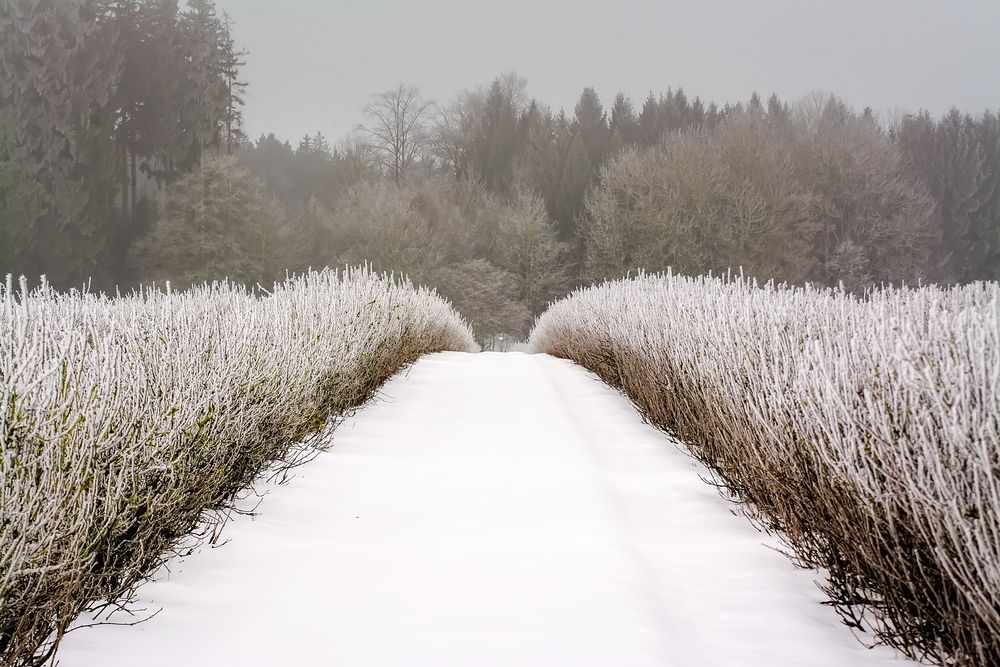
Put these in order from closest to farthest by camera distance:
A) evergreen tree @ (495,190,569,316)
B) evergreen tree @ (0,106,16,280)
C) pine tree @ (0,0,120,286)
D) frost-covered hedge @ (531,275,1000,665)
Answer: frost-covered hedge @ (531,275,1000,665) < evergreen tree @ (0,106,16,280) < pine tree @ (0,0,120,286) < evergreen tree @ (495,190,569,316)

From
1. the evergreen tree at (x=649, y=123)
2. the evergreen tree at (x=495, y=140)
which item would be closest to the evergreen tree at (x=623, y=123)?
the evergreen tree at (x=649, y=123)

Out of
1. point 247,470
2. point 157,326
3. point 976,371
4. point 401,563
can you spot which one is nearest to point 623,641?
point 401,563

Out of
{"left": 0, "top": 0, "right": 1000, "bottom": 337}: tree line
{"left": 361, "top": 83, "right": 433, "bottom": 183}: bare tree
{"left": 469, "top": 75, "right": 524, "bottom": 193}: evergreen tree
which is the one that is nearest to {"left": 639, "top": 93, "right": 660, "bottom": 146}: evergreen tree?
{"left": 0, "top": 0, "right": 1000, "bottom": 337}: tree line

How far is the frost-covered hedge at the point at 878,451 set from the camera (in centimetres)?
215

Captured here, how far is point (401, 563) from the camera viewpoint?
336cm

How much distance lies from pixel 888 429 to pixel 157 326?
3.80 m

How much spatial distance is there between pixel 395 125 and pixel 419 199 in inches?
526

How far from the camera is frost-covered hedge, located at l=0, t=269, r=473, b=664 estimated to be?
2352 millimetres

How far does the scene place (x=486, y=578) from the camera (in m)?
3.18

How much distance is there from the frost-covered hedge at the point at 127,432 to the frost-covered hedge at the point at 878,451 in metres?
2.59

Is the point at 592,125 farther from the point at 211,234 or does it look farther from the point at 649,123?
the point at 211,234

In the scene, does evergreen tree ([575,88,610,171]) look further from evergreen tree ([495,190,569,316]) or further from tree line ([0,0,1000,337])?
evergreen tree ([495,190,569,316])

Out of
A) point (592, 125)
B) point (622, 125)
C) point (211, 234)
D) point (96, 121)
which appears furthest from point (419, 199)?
point (622, 125)

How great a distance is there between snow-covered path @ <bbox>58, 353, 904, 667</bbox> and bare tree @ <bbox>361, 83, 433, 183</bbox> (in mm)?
44874
